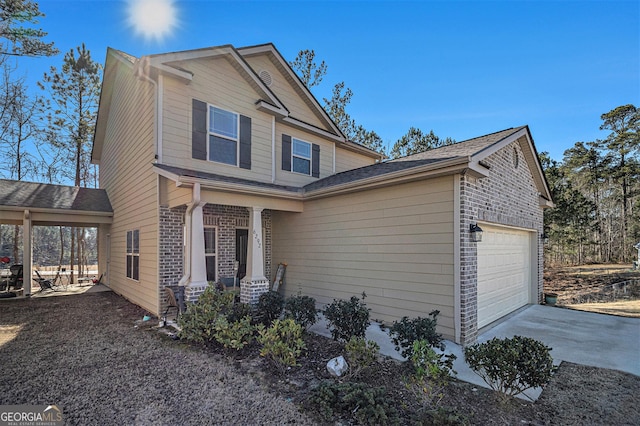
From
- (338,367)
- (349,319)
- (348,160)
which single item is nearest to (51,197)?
(348,160)

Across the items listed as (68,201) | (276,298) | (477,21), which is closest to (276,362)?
(276,298)

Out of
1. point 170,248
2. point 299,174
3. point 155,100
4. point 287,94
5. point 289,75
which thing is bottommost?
point 170,248

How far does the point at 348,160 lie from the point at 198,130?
21.4ft

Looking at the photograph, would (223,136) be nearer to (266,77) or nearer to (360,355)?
(266,77)

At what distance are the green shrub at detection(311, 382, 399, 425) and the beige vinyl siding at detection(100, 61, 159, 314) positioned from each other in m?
5.25

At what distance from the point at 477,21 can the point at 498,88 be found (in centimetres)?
377

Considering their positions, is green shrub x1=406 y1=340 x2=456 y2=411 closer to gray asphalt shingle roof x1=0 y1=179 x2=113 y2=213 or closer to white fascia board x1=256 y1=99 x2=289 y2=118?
white fascia board x1=256 y1=99 x2=289 y2=118

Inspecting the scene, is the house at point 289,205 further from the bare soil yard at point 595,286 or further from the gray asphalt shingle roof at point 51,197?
the bare soil yard at point 595,286

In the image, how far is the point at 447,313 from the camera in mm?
5277

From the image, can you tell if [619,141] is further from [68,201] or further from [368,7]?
[68,201]

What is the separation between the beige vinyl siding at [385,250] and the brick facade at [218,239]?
1.61 metres

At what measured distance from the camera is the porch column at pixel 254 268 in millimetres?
7160

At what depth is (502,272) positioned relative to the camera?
7.47m

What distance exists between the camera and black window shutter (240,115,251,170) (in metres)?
8.69
